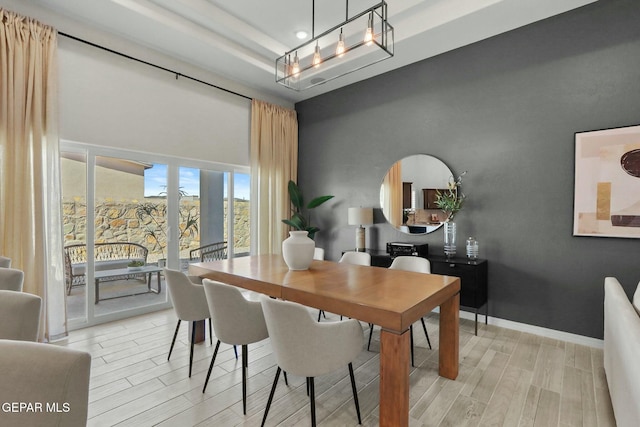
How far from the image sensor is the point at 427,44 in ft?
12.0

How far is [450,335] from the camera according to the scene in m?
2.32

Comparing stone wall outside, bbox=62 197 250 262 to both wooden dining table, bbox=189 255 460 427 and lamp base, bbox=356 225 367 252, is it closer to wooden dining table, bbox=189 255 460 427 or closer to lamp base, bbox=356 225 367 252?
wooden dining table, bbox=189 255 460 427

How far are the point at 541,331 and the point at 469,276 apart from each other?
35.6 inches

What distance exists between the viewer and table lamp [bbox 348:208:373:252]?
14.2 ft

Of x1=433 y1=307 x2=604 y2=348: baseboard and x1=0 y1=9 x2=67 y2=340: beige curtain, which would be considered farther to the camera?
x1=433 y1=307 x2=604 y2=348: baseboard

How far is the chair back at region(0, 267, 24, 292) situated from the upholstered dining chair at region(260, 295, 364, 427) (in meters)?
1.78

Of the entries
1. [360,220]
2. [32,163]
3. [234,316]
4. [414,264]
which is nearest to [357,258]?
[414,264]

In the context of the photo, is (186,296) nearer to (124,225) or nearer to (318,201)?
(124,225)

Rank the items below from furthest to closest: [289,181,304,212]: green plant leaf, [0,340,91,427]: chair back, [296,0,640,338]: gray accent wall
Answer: [289,181,304,212]: green plant leaf, [296,0,640,338]: gray accent wall, [0,340,91,427]: chair back

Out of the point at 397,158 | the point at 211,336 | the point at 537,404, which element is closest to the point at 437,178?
the point at 397,158

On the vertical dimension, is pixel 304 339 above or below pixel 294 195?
below

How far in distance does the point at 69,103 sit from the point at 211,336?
2.82 metres

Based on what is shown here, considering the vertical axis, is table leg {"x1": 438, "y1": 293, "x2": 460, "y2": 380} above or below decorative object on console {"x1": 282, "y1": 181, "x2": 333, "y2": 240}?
below

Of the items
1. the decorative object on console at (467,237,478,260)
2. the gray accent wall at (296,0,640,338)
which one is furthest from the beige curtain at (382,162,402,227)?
the decorative object on console at (467,237,478,260)
